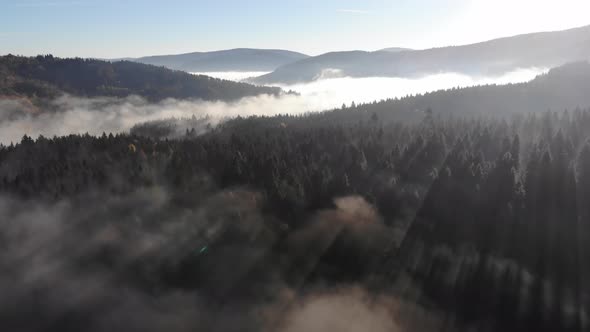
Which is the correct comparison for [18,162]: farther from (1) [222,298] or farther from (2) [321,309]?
(2) [321,309]

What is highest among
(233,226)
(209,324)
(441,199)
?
(441,199)

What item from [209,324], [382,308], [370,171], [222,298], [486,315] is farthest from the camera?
[370,171]

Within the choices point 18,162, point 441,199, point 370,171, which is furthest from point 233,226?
point 18,162

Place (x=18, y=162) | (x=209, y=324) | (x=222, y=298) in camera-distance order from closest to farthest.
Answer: (x=209, y=324) < (x=222, y=298) < (x=18, y=162)

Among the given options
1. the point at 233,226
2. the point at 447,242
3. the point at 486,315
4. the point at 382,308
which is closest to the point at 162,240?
the point at 233,226

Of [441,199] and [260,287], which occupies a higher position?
[441,199]

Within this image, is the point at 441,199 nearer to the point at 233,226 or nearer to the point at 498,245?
the point at 498,245

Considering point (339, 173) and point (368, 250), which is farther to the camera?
point (339, 173)
